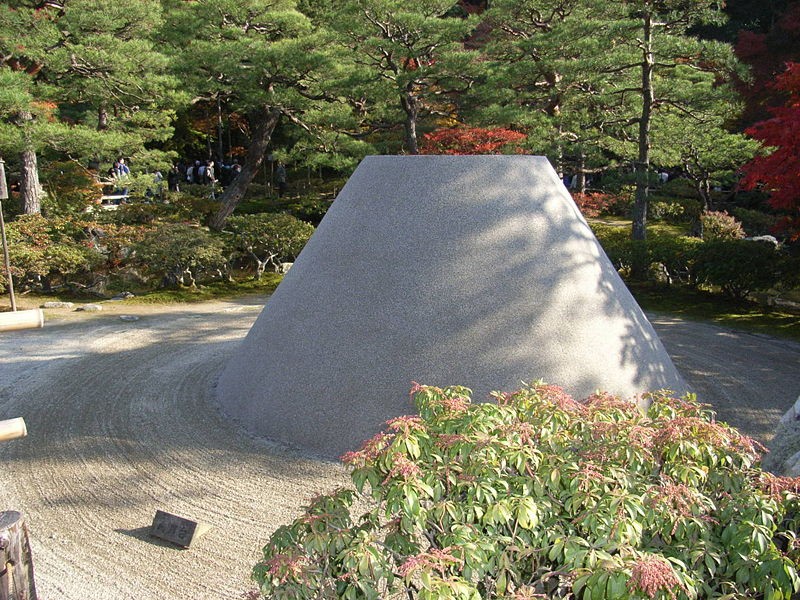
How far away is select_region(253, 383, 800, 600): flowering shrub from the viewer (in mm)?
2566

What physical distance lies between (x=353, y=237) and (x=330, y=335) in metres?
1.09

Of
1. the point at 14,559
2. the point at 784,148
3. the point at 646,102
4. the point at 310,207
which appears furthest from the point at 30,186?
the point at 784,148

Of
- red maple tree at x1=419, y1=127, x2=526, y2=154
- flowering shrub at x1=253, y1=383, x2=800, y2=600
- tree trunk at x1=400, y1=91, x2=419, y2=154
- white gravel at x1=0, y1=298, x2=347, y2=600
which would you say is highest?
tree trunk at x1=400, y1=91, x2=419, y2=154

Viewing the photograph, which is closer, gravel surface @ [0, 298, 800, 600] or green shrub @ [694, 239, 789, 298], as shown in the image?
gravel surface @ [0, 298, 800, 600]

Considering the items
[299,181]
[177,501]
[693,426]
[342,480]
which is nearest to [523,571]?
[693,426]

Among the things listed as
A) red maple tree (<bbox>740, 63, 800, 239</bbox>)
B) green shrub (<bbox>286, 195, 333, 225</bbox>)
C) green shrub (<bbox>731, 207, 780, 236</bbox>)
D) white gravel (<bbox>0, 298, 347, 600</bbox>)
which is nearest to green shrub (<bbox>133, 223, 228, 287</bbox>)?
white gravel (<bbox>0, 298, 347, 600</bbox>)

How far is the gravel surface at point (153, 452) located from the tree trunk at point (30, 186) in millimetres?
5764

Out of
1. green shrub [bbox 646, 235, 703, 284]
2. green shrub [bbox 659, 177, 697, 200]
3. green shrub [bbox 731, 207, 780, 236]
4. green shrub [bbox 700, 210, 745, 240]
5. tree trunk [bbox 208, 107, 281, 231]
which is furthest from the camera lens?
tree trunk [bbox 208, 107, 281, 231]

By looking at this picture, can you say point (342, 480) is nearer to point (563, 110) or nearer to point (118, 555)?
point (118, 555)

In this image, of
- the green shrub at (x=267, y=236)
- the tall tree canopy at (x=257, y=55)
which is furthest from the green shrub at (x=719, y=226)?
the green shrub at (x=267, y=236)

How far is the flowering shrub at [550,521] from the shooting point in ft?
8.42

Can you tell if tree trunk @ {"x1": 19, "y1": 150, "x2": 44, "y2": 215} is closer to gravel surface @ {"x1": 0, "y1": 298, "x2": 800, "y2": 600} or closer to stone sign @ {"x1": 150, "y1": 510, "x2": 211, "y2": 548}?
gravel surface @ {"x1": 0, "y1": 298, "x2": 800, "y2": 600}

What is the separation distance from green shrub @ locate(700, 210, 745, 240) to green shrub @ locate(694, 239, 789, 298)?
4856 mm

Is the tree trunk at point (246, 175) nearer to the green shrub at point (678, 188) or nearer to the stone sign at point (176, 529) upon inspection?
the green shrub at point (678, 188)
